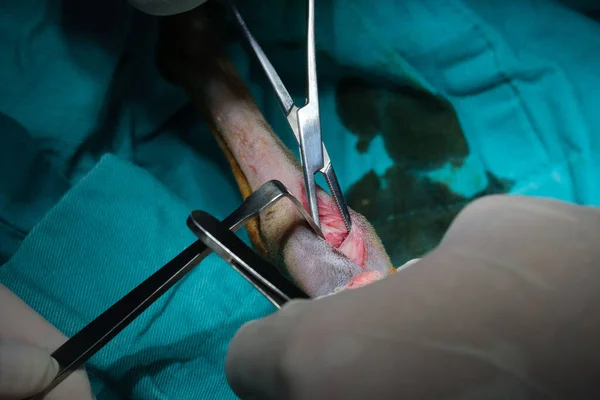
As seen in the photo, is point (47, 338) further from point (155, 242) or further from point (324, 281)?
point (324, 281)

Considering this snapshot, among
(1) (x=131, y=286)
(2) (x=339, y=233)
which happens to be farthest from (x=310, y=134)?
(1) (x=131, y=286)

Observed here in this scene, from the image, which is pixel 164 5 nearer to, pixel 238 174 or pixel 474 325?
pixel 238 174

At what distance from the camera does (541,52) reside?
1.12 meters

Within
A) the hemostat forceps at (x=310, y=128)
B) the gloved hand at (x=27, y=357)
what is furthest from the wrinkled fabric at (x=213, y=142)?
the hemostat forceps at (x=310, y=128)

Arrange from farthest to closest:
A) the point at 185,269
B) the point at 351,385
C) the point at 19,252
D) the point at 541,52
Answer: the point at 541,52 → the point at 19,252 → the point at 185,269 → the point at 351,385

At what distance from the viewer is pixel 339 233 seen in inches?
35.9

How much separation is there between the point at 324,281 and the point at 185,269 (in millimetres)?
287

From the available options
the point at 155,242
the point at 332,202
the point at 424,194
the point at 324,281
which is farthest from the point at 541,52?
the point at 155,242

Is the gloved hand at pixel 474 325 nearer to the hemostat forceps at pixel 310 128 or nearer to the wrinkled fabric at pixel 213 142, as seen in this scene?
the hemostat forceps at pixel 310 128

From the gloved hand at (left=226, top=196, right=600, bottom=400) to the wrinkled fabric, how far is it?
53 centimetres

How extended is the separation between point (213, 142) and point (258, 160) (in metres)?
0.18

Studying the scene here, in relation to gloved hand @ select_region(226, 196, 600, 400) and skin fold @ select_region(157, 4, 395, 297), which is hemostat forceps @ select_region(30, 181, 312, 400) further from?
skin fold @ select_region(157, 4, 395, 297)

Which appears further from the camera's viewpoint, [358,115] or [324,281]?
[358,115]

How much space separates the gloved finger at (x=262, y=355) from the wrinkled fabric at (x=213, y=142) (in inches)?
15.8
